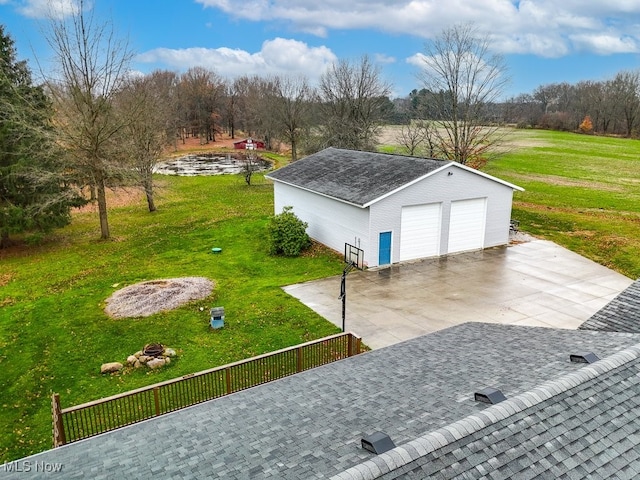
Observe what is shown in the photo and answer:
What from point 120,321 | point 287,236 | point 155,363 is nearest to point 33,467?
point 155,363

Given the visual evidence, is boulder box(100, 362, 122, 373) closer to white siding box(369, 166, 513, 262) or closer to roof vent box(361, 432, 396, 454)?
roof vent box(361, 432, 396, 454)

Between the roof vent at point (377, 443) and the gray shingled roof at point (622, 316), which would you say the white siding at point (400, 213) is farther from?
the roof vent at point (377, 443)

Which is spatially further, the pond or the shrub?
the pond

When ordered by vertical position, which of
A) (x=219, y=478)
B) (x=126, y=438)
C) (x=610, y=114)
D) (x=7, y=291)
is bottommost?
(x=7, y=291)

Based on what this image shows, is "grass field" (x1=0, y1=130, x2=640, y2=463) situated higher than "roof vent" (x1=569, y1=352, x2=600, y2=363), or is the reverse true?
"roof vent" (x1=569, y1=352, x2=600, y2=363)

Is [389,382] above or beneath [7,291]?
above

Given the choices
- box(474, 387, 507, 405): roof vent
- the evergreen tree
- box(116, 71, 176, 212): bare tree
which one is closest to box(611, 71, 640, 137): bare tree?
box(116, 71, 176, 212): bare tree

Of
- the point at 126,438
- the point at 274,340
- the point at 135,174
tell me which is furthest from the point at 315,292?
the point at 135,174

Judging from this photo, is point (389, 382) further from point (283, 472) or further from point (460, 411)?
point (283, 472)
